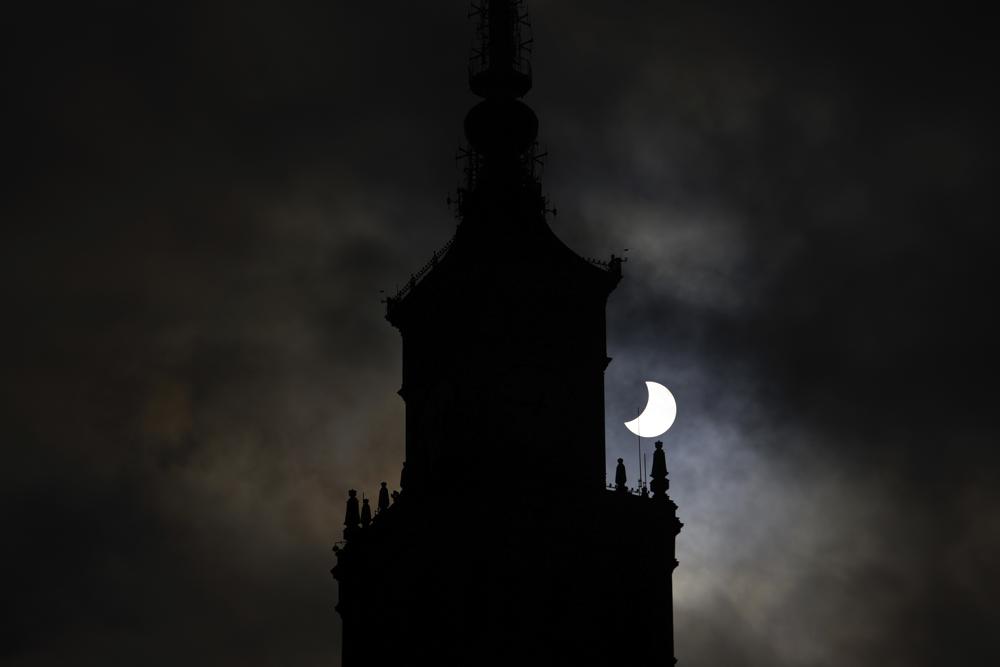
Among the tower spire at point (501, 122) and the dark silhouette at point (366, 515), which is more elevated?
the tower spire at point (501, 122)

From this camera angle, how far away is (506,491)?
123438 millimetres

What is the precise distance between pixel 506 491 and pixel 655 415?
10922 millimetres

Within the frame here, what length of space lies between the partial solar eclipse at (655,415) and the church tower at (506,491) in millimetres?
2243

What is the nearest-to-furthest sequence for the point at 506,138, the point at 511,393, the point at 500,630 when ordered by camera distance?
the point at 500,630, the point at 511,393, the point at 506,138

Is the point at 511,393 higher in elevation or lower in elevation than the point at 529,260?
lower

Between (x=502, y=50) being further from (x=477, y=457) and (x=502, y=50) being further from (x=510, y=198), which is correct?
(x=477, y=457)

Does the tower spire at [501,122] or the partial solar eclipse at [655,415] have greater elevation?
the tower spire at [501,122]

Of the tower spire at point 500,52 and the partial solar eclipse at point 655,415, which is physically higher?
the tower spire at point 500,52

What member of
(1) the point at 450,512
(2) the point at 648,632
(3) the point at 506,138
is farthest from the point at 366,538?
(3) the point at 506,138

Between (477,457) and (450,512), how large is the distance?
402 cm

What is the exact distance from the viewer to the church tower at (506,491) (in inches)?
4786

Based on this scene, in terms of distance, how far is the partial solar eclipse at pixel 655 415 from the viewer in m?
128

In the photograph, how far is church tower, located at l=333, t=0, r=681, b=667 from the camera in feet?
399

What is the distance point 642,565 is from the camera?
125000mm
